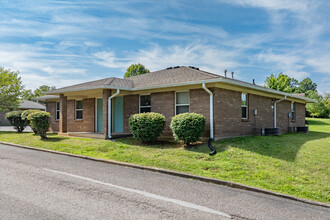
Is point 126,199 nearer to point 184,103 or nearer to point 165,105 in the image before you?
point 184,103

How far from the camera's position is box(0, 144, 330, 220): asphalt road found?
411 cm

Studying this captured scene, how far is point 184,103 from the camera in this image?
12.2 m

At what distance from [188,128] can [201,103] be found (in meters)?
2.03

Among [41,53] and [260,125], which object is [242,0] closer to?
[260,125]

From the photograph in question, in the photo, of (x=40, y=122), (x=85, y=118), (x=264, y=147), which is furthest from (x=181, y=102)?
(x=40, y=122)

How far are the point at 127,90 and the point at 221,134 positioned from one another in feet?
19.1

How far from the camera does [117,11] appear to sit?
12242mm

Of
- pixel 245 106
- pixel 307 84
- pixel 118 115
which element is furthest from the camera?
pixel 307 84

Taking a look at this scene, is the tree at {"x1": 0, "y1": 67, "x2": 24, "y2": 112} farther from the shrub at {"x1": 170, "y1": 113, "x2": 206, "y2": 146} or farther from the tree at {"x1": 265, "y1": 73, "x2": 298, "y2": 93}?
the tree at {"x1": 265, "y1": 73, "x2": 298, "y2": 93}

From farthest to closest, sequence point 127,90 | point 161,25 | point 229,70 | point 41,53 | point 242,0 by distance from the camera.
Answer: point 229,70
point 41,53
point 161,25
point 127,90
point 242,0

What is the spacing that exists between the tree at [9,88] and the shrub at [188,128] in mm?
18973

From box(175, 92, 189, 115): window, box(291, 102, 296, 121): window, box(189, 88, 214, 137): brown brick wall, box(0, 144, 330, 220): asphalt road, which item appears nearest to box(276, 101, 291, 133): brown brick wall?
box(291, 102, 296, 121): window

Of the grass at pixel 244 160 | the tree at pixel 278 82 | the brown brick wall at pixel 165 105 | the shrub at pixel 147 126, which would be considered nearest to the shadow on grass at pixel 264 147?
the grass at pixel 244 160

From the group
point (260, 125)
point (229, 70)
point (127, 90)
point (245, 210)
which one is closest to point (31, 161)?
point (127, 90)
